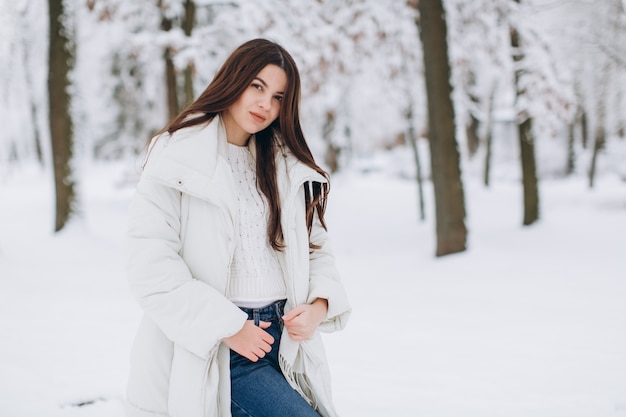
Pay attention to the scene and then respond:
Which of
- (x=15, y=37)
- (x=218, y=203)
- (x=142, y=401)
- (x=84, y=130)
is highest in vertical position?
(x=15, y=37)

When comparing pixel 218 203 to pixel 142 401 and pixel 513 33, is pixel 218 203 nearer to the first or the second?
pixel 142 401

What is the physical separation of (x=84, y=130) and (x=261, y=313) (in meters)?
8.31

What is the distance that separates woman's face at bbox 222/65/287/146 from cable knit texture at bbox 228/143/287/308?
0.16 m

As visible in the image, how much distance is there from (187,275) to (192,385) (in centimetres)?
37

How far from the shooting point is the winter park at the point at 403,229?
3.64 meters

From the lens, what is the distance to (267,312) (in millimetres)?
→ 1888

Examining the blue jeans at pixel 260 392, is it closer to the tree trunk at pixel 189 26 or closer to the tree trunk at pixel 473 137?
the tree trunk at pixel 189 26

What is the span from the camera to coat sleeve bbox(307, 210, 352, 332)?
6.41 feet

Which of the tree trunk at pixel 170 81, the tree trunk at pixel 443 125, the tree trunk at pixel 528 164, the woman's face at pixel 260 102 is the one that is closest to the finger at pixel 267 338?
the woman's face at pixel 260 102

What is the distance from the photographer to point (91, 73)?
57.2ft

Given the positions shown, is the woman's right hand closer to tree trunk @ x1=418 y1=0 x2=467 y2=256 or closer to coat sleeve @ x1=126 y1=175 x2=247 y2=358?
coat sleeve @ x1=126 y1=175 x2=247 y2=358

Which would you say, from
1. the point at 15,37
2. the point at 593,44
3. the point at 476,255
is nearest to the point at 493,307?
the point at 476,255

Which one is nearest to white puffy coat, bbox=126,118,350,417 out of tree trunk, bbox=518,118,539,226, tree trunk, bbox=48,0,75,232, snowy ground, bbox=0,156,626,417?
snowy ground, bbox=0,156,626,417

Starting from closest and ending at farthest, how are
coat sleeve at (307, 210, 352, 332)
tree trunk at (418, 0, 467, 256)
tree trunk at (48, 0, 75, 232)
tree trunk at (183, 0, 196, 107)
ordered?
1. coat sleeve at (307, 210, 352, 332)
2. tree trunk at (418, 0, 467, 256)
3. tree trunk at (48, 0, 75, 232)
4. tree trunk at (183, 0, 196, 107)
